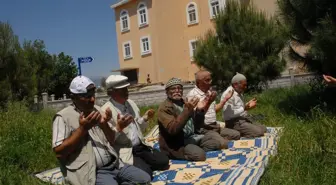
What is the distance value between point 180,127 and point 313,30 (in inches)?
187

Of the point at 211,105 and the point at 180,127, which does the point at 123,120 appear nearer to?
the point at 180,127

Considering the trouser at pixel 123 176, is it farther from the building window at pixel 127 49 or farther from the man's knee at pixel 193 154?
the building window at pixel 127 49

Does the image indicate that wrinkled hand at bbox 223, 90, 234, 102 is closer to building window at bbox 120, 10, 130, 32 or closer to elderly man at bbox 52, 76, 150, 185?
elderly man at bbox 52, 76, 150, 185

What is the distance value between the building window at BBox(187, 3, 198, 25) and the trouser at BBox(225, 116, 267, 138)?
22.8 meters

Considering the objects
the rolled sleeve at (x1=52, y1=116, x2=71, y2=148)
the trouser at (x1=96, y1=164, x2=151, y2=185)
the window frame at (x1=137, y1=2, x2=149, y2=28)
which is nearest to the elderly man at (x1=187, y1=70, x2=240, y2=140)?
the trouser at (x1=96, y1=164, x2=151, y2=185)

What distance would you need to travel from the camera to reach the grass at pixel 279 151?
14.7 ft

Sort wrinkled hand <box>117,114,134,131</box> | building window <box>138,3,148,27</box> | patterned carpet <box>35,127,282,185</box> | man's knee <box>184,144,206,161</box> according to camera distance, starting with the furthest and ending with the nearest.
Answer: building window <box>138,3,148,27</box>
man's knee <box>184,144,206,161</box>
patterned carpet <box>35,127,282,185</box>
wrinkled hand <box>117,114,134,131</box>

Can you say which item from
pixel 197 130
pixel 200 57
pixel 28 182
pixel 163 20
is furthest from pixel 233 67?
pixel 163 20

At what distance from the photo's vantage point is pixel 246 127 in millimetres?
6934


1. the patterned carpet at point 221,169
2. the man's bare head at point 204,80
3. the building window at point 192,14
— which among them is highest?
the building window at point 192,14

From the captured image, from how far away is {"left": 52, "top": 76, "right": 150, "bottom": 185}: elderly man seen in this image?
144 inches

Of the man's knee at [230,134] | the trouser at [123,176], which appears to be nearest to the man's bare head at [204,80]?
the man's knee at [230,134]

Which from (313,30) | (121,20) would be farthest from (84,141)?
(121,20)

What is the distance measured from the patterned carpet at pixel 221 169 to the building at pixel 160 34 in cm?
2189
